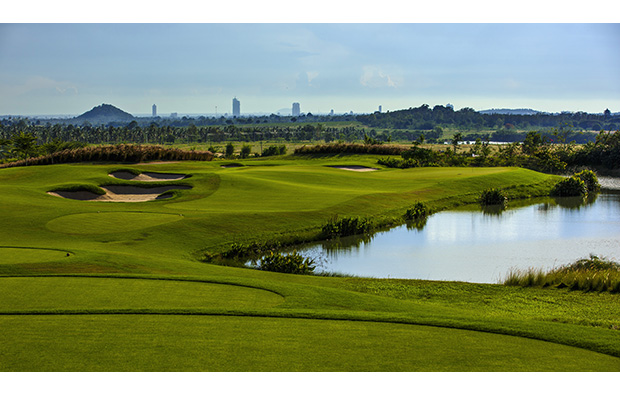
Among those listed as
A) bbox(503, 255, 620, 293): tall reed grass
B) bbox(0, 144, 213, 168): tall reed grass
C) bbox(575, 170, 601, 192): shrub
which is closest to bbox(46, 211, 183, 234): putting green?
bbox(503, 255, 620, 293): tall reed grass

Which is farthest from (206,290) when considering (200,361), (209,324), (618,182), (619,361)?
(618,182)

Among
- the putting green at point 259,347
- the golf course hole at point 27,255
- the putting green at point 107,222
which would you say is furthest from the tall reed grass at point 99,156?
the putting green at point 259,347

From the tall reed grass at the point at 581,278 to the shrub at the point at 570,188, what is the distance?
28919 millimetres

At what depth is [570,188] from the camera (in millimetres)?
43375

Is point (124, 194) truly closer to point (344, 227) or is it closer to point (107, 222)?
point (107, 222)

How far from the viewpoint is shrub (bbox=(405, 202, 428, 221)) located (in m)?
31.4

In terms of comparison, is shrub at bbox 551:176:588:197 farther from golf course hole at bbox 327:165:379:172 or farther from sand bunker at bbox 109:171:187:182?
sand bunker at bbox 109:171:187:182

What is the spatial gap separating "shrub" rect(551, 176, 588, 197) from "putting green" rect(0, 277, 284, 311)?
37.9 m

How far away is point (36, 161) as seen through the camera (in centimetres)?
4994

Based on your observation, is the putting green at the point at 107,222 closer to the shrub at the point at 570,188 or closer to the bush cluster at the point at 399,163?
the shrub at the point at 570,188

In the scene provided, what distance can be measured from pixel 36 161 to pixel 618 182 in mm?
56839

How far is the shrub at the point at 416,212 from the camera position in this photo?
31.4 metres

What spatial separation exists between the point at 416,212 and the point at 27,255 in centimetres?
2148

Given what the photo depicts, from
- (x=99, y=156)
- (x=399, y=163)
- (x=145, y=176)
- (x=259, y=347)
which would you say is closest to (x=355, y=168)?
(x=399, y=163)
